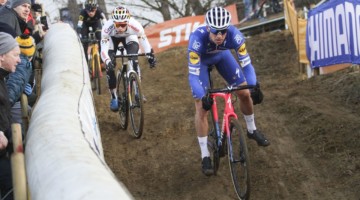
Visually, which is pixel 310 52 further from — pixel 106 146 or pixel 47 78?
pixel 47 78

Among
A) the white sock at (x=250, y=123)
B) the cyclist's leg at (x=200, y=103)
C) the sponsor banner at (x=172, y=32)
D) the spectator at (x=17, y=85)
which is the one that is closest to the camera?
the spectator at (x=17, y=85)

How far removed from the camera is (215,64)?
275 inches

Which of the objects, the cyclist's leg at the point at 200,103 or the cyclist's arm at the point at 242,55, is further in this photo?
the cyclist's arm at the point at 242,55

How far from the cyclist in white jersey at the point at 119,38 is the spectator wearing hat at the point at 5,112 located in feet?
15.0

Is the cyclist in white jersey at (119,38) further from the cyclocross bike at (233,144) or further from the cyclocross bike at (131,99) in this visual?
the cyclocross bike at (233,144)

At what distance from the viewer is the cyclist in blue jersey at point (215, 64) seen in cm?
619

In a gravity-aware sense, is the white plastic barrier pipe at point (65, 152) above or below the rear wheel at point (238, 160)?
above

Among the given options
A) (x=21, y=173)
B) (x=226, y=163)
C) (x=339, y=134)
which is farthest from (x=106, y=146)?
(x=21, y=173)

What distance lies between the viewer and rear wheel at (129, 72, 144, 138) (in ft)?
27.8

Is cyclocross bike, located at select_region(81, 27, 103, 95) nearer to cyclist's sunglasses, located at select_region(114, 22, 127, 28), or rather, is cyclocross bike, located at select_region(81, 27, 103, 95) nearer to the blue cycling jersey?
cyclist's sunglasses, located at select_region(114, 22, 127, 28)

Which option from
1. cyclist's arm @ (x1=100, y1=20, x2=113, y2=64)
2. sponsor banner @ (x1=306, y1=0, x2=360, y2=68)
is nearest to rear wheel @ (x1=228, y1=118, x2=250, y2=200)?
cyclist's arm @ (x1=100, y1=20, x2=113, y2=64)

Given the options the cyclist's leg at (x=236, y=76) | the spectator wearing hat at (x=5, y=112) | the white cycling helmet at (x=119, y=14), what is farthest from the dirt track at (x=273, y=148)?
the spectator wearing hat at (x=5, y=112)

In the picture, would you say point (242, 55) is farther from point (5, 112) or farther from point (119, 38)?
point (119, 38)

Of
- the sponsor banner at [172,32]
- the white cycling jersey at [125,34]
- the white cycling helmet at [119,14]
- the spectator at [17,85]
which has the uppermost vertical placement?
the sponsor banner at [172,32]
